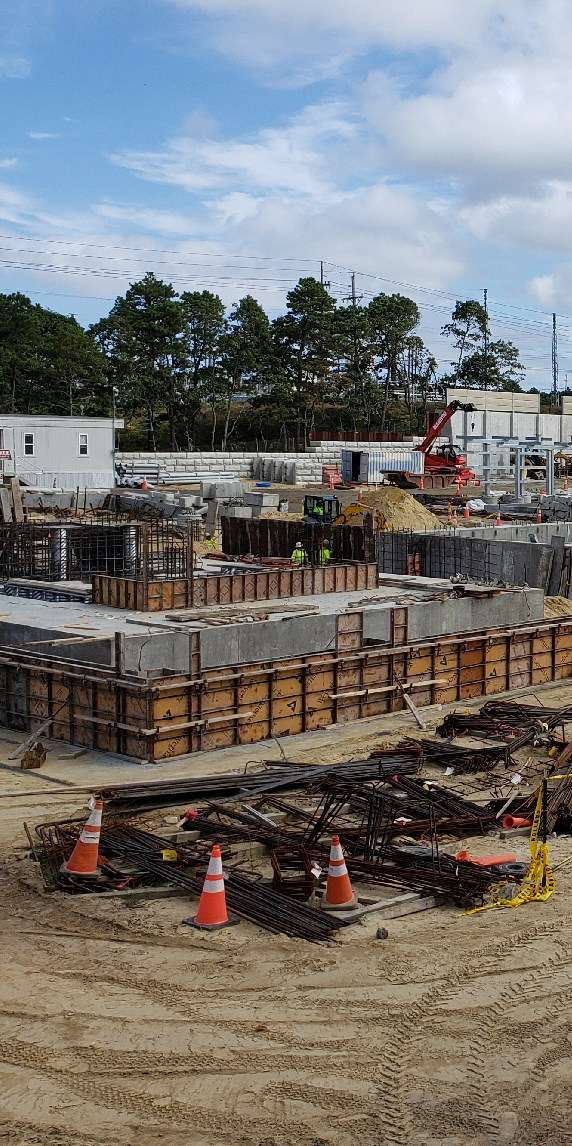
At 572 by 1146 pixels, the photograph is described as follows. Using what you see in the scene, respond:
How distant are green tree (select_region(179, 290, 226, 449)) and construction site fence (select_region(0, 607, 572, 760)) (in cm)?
5669

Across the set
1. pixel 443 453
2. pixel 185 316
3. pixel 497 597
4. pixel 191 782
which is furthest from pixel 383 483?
pixel 191 782

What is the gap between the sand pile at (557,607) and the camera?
28.8 m

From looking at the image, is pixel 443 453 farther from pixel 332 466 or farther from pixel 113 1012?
pixel 113 1012

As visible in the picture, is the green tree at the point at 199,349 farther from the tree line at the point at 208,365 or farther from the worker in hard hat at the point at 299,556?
the worker in hard hat at the point at 299,556

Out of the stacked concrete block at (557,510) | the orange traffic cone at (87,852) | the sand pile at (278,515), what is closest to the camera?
the orange traffic cone at (87,852)

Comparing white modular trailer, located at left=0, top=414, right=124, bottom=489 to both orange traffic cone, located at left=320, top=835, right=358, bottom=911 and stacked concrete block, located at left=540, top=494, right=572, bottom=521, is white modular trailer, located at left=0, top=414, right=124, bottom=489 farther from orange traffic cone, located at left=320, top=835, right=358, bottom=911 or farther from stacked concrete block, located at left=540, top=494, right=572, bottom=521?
orange traffic cone, located at left=320, top=835, right=358, bottom=911

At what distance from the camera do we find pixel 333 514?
4059 centimetres

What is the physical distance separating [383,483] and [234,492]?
503 inches

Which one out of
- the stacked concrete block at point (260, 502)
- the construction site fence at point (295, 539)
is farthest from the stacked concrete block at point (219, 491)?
the construction site fence at point (295, 539)

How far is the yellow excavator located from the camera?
38906 millimetres

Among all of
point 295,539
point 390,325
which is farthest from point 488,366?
point 295,539

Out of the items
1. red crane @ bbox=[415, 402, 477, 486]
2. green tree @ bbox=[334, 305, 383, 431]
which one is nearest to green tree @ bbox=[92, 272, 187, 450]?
green tree @ bbox=[334, 305, 383, 431]

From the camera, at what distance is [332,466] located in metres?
63.9

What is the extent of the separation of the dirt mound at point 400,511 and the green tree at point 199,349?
34.4 m
